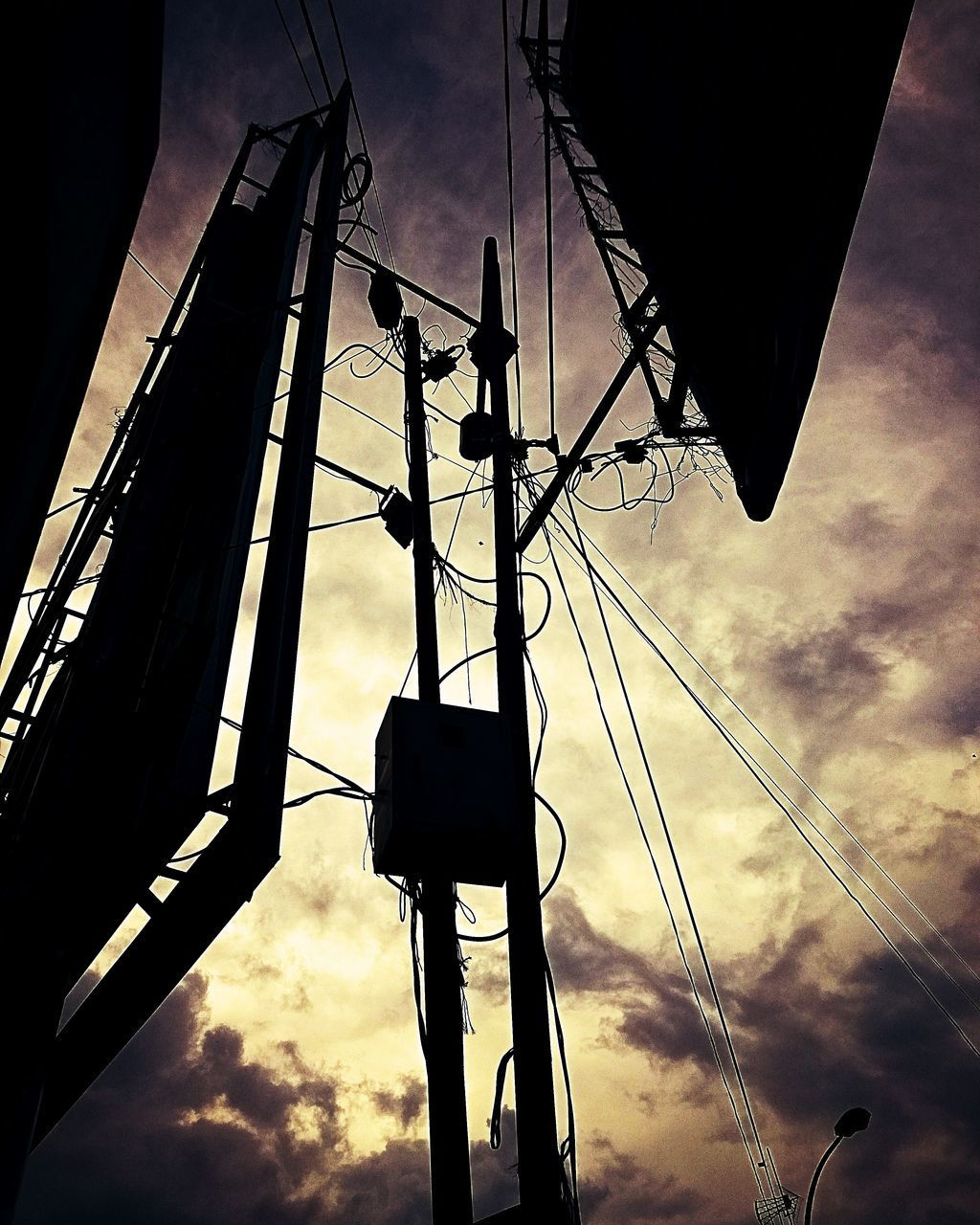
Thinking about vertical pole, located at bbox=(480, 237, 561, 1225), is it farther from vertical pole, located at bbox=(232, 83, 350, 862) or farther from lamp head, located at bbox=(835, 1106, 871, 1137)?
lamp head, located at bbox=(835, 1106, 871, 1137)

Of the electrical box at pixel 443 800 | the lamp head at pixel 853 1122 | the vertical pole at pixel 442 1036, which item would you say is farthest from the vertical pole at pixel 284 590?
the lamp head at pixel 853 1122

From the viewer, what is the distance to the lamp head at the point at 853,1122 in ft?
45.4

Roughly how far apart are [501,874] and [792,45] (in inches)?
180

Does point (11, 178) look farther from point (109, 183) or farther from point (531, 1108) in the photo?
point (531, 1108)

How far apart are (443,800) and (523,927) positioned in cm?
84

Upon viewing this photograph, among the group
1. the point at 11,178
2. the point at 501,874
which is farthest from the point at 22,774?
the point at 11,178

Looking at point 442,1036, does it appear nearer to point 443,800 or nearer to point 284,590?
point 443,800

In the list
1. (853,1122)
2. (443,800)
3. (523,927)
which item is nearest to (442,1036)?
(523,927)

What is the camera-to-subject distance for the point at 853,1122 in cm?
1403

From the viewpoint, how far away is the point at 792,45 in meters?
3.69

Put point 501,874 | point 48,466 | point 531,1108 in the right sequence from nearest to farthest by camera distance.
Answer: point 48,466 → point 531,1108 → point 501,874

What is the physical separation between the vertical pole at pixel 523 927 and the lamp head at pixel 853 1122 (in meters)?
13.0

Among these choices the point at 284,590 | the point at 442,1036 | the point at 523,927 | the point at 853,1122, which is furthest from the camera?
the point at 853,1122

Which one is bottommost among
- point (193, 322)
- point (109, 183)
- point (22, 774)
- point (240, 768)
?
point (240, 768)
